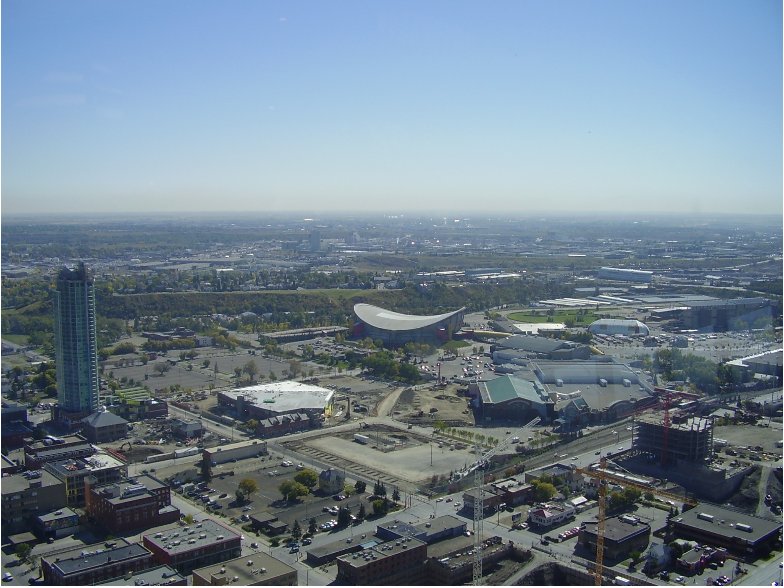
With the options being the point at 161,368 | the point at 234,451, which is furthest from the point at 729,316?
the point at 234,451

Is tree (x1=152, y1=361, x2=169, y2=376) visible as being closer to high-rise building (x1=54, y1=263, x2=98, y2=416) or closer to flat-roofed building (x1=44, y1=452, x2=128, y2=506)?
high-rise building (x1=54, y1=263, x2=98, y2=416)

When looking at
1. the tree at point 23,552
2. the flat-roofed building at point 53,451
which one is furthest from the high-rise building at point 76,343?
the tree at point 23,552

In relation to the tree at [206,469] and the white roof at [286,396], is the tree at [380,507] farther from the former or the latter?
the white roof at [286,396]

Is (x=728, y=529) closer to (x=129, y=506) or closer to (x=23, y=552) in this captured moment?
(x=129, y=506)

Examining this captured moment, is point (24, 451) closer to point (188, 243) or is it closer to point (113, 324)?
point (113, 324)

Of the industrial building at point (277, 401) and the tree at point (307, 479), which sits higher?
the industrial building at point (277, 401)

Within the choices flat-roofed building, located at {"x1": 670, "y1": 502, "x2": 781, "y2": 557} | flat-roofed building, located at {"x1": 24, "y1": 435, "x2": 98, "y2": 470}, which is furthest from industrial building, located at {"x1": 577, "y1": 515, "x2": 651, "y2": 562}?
flat-roofed building, located at {"x1": 24, "y1": 435, "x2": 98, "y2": 470}

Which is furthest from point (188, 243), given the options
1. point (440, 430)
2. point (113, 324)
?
point (440, 430)

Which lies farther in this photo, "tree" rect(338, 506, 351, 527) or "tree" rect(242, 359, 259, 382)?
"tree" rect(242, 359, 259, 382)
